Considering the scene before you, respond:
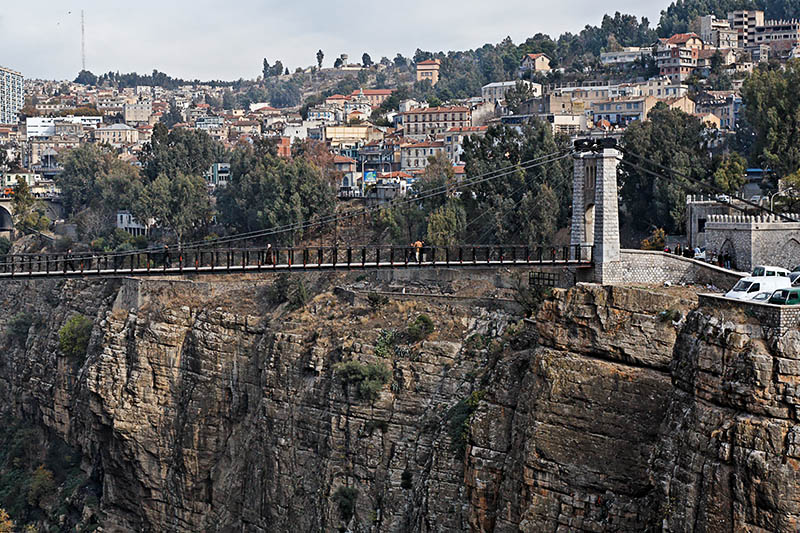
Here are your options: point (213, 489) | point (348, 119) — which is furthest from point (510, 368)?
point (348, 119)

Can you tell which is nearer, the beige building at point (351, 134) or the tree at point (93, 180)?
the tree at point (93, 180)

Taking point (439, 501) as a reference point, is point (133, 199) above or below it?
above

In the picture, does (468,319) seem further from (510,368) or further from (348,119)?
(348,119)

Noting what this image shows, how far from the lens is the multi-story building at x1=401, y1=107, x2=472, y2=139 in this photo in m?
86.6

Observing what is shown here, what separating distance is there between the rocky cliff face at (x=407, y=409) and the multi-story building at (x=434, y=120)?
120ft

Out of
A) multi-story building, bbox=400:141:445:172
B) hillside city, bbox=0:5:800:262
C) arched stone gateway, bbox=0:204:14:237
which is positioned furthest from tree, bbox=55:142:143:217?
multi-story building, bbox=400:141:445:172

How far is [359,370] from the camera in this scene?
3597 cm

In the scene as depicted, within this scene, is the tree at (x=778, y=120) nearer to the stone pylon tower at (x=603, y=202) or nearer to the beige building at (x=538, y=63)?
the stone pylon tower at (x=603, y=202)

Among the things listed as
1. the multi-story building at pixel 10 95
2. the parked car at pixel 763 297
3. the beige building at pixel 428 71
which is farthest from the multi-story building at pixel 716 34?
the multi-story building at pixel 10 95

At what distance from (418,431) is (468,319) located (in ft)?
14.5

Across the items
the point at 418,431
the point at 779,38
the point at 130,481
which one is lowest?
the point at 130,481

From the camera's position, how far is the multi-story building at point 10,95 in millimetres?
183250

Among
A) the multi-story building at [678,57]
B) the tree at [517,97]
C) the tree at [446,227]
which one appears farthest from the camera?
the multi-story building at [678,57]

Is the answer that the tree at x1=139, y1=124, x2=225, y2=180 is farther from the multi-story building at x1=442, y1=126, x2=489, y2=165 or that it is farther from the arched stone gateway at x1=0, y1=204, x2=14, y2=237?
the multi-story building at x1=442, y1=126, x2=489, y2=165
